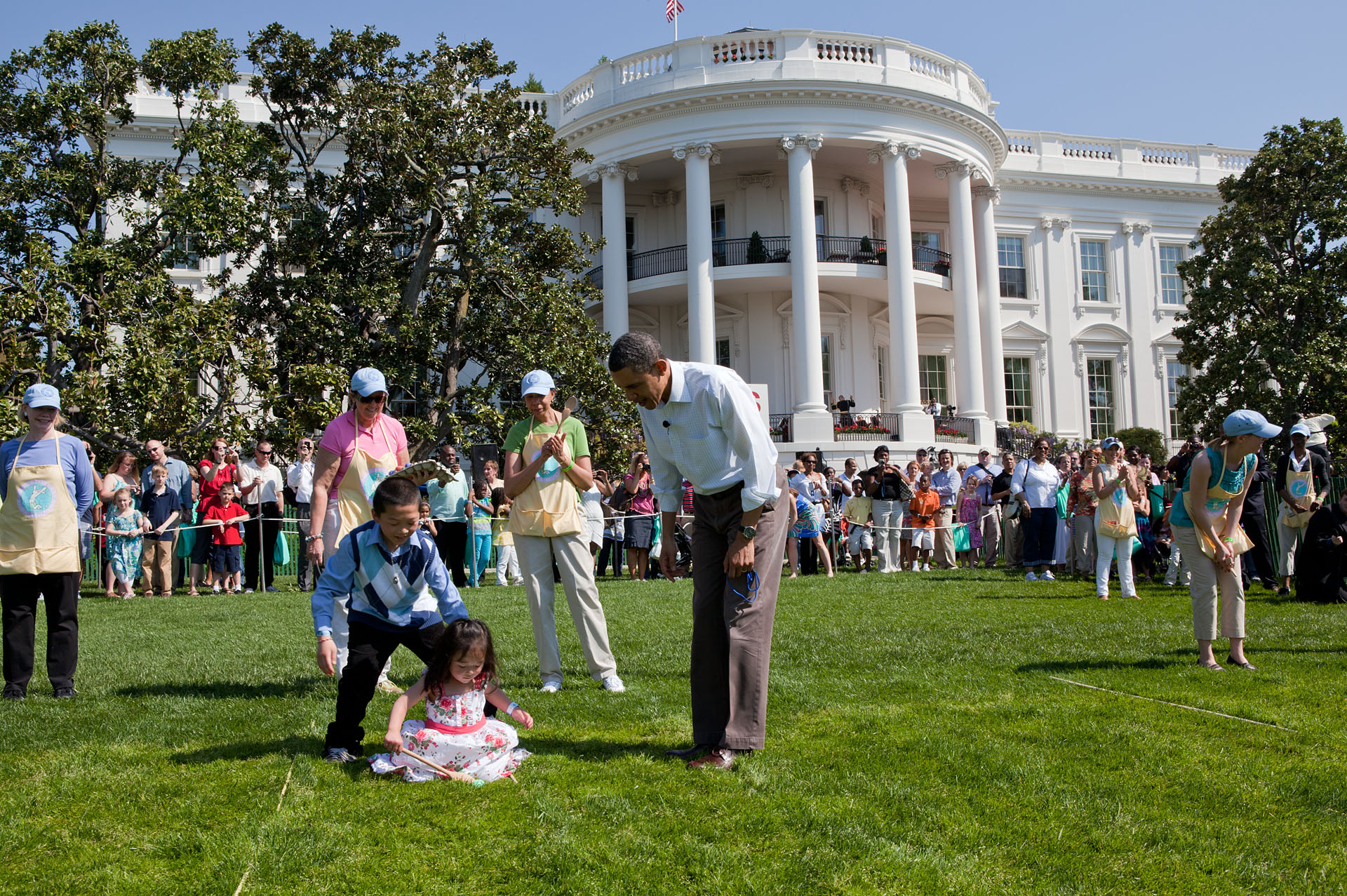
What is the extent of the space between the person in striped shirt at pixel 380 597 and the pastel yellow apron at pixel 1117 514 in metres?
8.93

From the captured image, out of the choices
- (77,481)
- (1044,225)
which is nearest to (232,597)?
(77,481)

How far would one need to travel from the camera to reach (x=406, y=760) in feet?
15.6

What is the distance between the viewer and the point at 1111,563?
40.8 feet

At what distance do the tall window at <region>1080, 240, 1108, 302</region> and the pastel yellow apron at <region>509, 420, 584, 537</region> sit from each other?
36544 mm

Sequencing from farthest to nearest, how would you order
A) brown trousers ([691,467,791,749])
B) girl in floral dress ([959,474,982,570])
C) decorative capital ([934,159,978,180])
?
1. decorative capital ([934,159,978,180])
2. girl in floral dress ([959,474,982,570])
3. brown trousers ([691,467,791,749])

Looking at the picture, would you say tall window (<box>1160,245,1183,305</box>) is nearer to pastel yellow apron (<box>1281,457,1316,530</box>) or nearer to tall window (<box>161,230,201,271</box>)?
pastel yellow apron (<box>1281,457,1316,530</box>)

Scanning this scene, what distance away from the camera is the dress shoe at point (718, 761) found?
15.9ft

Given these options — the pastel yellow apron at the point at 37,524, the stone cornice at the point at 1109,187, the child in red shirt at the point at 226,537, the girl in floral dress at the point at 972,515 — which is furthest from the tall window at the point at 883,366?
the pastel yellow apron at the point at 37,524

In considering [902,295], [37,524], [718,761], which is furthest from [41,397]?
[902,295]

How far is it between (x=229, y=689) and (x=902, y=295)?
25736 mm

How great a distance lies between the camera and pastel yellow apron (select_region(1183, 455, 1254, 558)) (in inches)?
291

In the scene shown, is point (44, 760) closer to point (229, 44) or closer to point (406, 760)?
point (406, 760)

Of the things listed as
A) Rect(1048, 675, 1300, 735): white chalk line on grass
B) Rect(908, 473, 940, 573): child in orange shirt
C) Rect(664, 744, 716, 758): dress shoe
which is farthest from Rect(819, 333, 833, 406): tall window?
Rect(664, 744, 716, 758): dress shoe

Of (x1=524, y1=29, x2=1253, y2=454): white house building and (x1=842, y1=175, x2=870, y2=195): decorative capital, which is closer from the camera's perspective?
(x1=524, y1=29, x2=1253, y2=454): white house building
